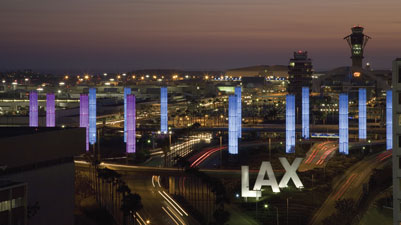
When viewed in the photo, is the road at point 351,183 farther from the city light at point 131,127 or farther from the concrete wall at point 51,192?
the city light at point 131,127

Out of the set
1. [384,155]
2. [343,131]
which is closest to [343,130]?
[343,131]

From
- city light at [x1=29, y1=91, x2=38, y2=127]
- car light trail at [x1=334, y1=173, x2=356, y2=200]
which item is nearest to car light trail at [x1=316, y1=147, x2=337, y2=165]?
car light trail at [x1=334, y1=173, x2=356, y2=200]

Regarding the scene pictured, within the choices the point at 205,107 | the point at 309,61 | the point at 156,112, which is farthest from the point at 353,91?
the point at 156,112

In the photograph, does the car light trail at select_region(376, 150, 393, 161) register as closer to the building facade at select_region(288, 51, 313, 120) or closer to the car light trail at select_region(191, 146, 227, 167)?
the car light trail at select_region(191, 146, 227, 167)

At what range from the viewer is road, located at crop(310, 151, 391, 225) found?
82.5 ft

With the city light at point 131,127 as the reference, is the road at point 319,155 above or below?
below

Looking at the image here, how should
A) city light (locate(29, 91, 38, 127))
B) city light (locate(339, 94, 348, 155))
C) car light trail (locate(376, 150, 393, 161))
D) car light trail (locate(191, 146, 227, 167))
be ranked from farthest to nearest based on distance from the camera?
city light (locate(29, 91, 38, 127)) < city light (locate(339, 94, 348, 155)) < car light trail (locate(376, 150, 393, 161)) < car light trail (locate(191, 146, 227, 167))

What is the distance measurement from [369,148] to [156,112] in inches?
1347

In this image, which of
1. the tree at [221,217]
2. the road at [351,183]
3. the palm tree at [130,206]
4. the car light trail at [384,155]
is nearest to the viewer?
the tree at [221,217]

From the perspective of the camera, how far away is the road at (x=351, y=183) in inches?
990

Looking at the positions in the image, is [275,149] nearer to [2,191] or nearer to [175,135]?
[175,135]

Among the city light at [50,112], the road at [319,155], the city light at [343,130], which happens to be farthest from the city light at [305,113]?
the city light at [50,112]

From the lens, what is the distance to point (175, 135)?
47781 mm

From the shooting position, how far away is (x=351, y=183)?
30188 millimetres
